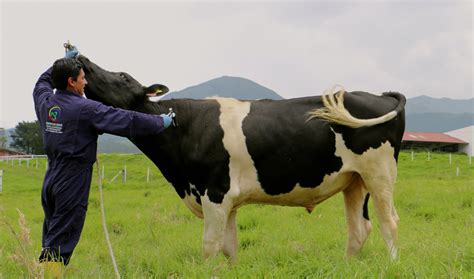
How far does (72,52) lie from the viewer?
4.21m

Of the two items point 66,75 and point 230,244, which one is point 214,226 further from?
point 66,75

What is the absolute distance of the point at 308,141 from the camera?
14.6 feet

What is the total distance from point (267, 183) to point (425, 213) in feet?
17.6

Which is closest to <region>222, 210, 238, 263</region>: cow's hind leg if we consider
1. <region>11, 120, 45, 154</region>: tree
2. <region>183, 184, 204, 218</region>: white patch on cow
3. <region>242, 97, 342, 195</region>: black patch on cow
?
<region>183, 184, 204, 218</region>: white patch on cow

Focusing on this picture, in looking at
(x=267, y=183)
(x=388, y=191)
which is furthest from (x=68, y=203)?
(x=388, y=191)

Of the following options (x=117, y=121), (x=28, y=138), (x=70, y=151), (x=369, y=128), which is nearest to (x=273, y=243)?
(x=369, y=128)

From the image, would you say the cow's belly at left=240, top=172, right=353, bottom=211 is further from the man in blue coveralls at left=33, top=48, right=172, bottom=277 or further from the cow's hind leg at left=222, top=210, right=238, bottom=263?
the man in blue coveralls at left=33, top=48, right=172, bottom=277

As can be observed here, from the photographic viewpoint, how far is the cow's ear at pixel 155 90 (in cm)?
466

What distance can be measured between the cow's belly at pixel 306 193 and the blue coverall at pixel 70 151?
1.38 metres

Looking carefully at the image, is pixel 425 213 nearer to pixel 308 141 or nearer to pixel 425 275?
pixel 308 141

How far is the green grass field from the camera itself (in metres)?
3.37

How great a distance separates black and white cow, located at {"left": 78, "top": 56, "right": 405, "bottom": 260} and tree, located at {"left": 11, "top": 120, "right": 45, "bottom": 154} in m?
69.5

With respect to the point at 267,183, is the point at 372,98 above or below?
above

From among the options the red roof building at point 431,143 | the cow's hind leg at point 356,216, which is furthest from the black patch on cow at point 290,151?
the red roof building at point 431,143
